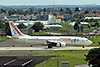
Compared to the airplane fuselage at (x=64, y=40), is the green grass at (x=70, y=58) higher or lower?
lower

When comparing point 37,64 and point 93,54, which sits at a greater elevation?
point 93,54

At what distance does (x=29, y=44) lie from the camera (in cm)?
8069

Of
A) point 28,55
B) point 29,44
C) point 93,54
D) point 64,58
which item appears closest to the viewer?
A: point 93,54

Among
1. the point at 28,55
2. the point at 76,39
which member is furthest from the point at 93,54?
the point at 76,39

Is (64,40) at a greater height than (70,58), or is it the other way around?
(64,40)

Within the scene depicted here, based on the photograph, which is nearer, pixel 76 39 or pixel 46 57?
pixel 46 57

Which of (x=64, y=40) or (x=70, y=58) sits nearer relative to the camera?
(x=70, y=58)

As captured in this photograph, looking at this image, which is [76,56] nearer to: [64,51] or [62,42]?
[64,51]

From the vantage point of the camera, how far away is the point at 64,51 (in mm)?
69000

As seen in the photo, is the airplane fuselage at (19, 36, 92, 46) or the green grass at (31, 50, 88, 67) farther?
the airplane fuselage at (19, 36, 92, 46)

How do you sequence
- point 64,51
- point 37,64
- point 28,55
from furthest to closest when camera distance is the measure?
point 64,51
point 28,55
point 37,64

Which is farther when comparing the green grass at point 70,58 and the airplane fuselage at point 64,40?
the airplane fuselage at point 64,40

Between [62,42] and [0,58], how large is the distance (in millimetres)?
23408

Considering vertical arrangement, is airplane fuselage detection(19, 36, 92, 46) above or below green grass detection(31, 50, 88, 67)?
above
